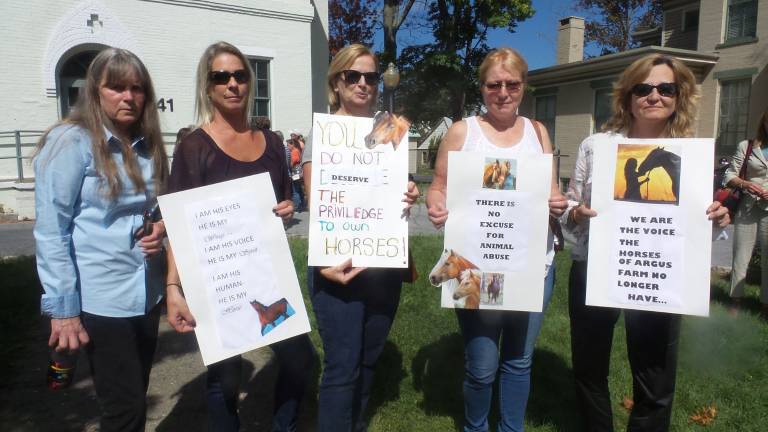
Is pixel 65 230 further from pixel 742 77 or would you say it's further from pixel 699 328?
pixel 742 77

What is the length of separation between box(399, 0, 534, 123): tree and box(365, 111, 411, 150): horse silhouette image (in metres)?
19.3

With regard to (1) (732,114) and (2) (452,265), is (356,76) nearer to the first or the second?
(2) (452,265)

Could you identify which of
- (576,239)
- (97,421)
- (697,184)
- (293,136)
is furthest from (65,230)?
(293,136)

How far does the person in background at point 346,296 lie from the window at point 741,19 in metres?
16.9

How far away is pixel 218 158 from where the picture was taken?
224cm

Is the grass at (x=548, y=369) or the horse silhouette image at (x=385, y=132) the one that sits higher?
the horse silhouette image at (x=385, y=132)

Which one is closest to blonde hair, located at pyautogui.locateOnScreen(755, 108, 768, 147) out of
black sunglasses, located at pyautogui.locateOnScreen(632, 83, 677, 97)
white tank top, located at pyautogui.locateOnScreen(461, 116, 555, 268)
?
black sunglasses, located at pyautogui.locateOnScreen(632, 83, 677, 97)

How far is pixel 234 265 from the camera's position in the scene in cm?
223

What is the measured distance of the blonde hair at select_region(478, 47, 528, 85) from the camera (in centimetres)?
237

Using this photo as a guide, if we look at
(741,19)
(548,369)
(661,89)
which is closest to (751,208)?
(548,369)

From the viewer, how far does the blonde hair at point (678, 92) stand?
2.29m

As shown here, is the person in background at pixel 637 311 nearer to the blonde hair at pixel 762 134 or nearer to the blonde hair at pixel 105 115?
the blonde hair at pixel 105 115

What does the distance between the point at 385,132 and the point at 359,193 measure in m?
0.30

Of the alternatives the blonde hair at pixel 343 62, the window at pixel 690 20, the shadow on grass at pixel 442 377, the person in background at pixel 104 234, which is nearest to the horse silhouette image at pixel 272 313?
the person in background at pixel 104 234
